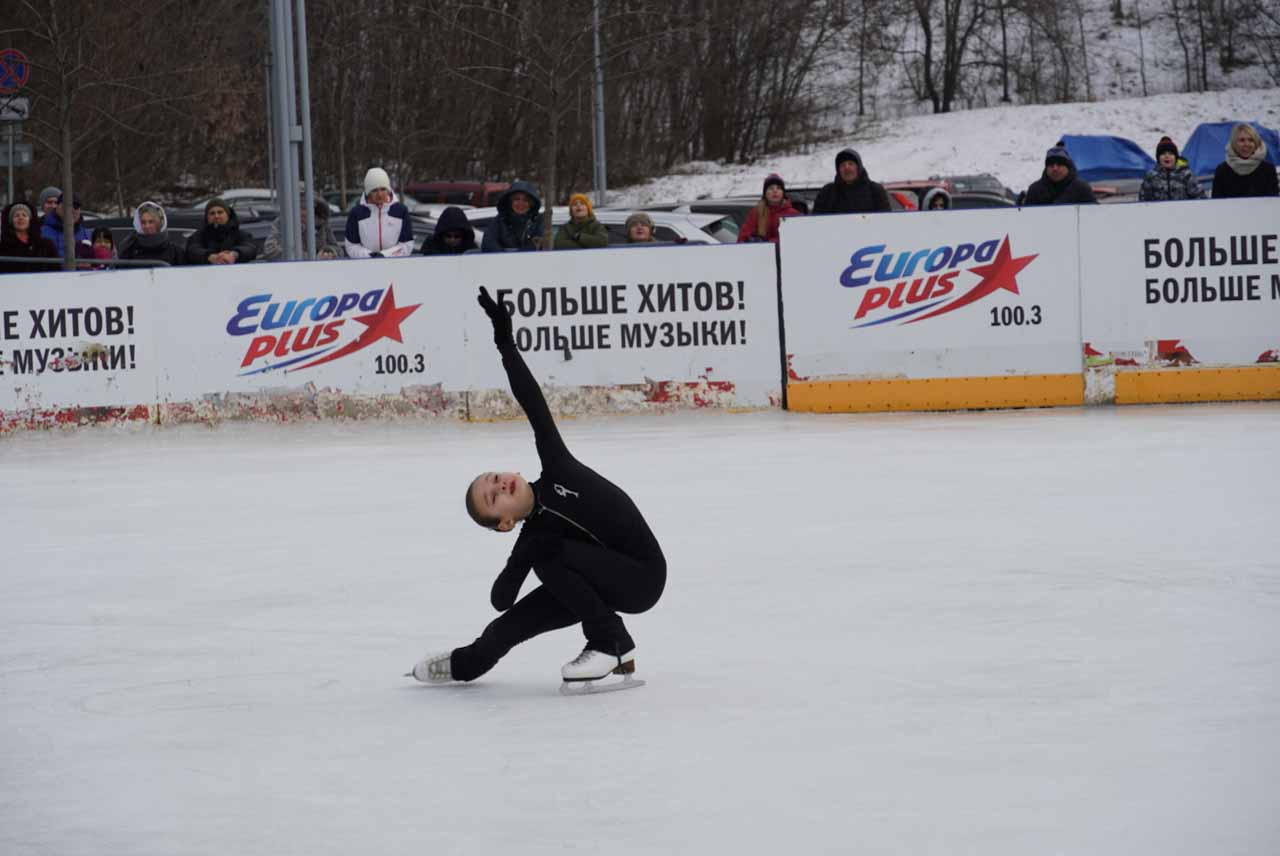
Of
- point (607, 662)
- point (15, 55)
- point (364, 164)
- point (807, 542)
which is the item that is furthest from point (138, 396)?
point (364, 164)

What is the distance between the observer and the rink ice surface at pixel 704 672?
4.41 metres

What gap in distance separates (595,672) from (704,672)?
0.44 metres

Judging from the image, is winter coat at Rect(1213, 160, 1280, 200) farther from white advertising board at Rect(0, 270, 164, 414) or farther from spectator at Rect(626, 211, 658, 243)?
white advertising board at Rect(0, 270, 164, 414)

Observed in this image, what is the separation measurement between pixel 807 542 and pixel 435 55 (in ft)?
119

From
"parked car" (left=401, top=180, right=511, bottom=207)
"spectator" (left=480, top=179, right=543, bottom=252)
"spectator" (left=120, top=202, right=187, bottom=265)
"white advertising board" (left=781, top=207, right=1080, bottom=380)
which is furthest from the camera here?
"parked car" (left=401, top=180, right=511, bottom=207)

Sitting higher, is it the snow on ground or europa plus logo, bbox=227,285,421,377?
the snow on ground

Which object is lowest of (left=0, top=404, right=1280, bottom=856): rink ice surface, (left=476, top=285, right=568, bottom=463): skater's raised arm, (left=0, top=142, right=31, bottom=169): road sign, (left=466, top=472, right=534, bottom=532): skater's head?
(left=0, top=404, right=1280, bottom=856): rink ice surface

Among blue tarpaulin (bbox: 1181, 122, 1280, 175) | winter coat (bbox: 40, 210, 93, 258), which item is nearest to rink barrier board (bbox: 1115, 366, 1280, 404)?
winter coat (bbox: 40, 210, 93, 258)

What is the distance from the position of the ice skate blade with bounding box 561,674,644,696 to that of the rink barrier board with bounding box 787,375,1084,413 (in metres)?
8.73

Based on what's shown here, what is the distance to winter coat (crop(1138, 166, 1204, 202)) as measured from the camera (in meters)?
14.8

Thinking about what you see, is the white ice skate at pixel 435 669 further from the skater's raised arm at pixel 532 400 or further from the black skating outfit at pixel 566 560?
the skater's raised arm at pixel 532 400

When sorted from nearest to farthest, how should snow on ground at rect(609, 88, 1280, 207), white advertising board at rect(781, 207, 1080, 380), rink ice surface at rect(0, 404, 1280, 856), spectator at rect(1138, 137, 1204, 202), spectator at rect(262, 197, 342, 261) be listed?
rink ice surface at rect(0, 404, 1280, 856), white advertising board at rect(781, 207, 1080, 380), spectator at rect(1138, 137, 1204, 202), spectator at rect(262, 197, 342, 261), snow on ground at rect(609, 88, 1280, 207)

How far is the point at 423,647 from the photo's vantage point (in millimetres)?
6539

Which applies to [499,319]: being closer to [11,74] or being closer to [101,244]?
[101,244]
